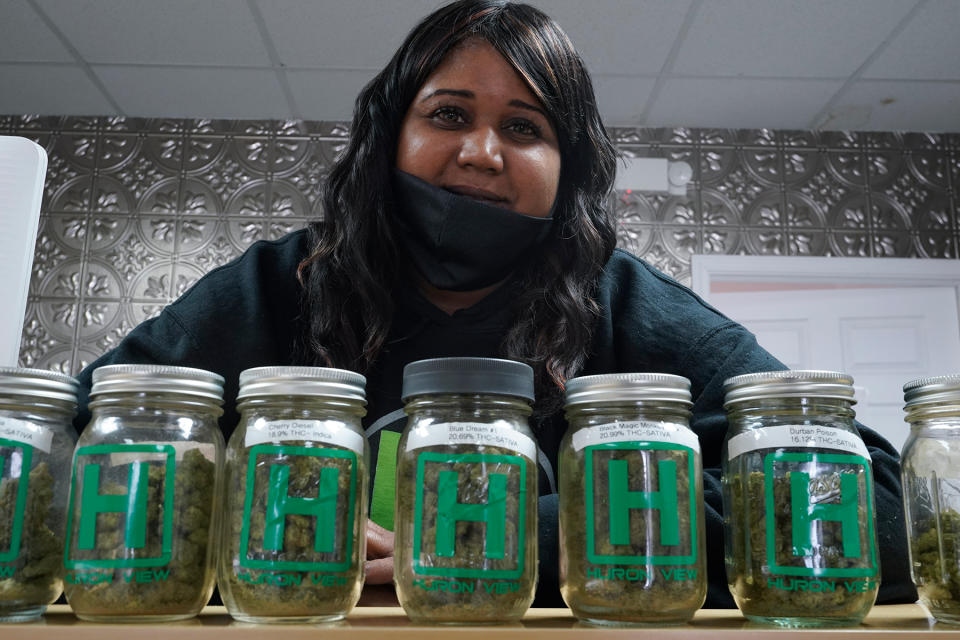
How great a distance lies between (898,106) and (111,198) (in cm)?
318

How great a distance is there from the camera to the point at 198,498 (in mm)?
436

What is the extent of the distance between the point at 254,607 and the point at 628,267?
2.18 ft

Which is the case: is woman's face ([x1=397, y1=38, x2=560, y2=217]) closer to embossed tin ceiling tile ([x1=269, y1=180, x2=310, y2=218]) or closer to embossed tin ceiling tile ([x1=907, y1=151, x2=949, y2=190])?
embossed tin ceiling tile ([x1=269, y1=180, x2=310, y2=218])

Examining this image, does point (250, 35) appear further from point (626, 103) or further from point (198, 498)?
point (198, 498)

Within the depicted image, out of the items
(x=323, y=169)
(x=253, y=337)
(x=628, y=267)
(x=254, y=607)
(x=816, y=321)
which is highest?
(x=323, y=169)

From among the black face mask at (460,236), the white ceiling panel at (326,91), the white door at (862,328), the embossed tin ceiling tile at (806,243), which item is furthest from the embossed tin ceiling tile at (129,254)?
the black face mask at (460,236)

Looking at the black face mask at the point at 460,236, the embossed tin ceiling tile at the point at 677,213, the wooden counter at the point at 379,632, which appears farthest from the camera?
the embossed tin ceiling tile at the point at 677,213

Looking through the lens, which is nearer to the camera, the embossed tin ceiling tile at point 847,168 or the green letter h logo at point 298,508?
the green letter h logo at point 298,508

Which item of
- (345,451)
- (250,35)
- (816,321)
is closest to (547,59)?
(345,451)

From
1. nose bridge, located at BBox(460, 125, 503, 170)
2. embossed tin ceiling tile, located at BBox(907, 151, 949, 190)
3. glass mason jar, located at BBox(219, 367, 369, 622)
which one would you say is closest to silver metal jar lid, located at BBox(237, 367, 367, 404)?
glass mason jar, located at BBox(219, 367, 369, 622)

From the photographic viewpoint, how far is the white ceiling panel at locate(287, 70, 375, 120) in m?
3.08

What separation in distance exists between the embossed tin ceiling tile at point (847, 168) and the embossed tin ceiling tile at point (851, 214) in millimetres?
65

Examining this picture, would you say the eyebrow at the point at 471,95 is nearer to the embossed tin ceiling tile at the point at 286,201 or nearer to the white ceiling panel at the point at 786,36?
the white ceiling panel at the point at 786,36

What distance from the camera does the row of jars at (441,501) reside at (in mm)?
414
